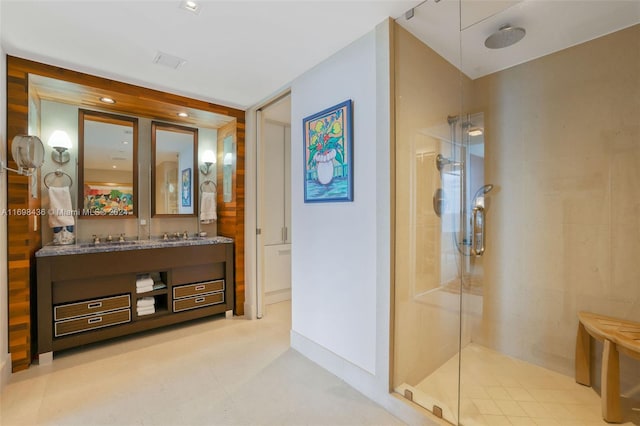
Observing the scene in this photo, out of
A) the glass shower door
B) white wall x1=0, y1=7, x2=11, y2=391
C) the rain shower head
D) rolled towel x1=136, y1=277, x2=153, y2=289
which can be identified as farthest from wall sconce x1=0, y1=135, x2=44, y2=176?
the rain shower head

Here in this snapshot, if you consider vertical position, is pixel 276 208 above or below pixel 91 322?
above

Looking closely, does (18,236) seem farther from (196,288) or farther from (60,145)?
(196,288)

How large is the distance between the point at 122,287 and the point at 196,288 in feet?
2.28

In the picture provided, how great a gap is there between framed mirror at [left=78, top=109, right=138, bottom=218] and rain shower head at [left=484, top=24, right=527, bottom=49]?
3499mm

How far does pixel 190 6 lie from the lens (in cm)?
174

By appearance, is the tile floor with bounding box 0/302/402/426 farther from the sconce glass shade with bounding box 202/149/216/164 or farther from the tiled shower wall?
the sconce glass shade with bounding box 202/149/216/164

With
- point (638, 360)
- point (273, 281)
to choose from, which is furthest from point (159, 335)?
point (638, 360)

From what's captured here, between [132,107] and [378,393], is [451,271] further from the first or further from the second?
[132,107]

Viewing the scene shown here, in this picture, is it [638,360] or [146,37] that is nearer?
[638,360]

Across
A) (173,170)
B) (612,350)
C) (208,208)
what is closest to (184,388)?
(208,208)

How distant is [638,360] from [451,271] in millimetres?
1129

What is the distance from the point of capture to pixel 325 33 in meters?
2.00

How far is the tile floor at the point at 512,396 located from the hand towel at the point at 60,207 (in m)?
3.30

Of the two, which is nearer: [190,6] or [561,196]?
[190,6]
